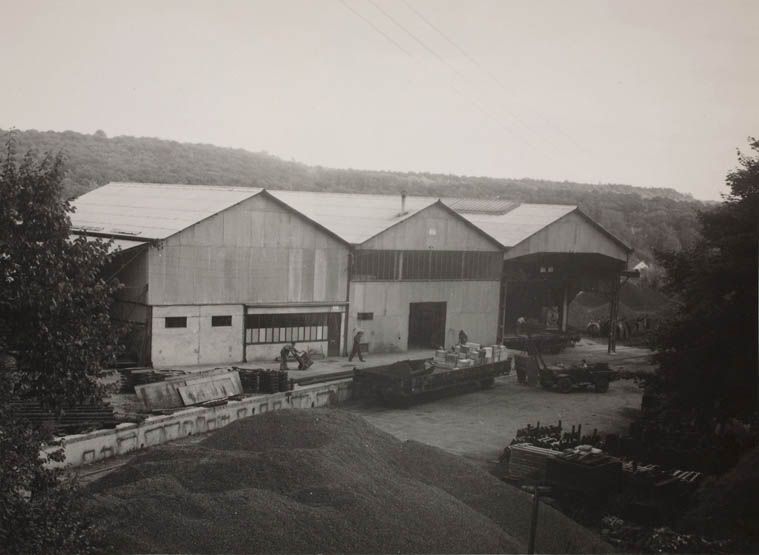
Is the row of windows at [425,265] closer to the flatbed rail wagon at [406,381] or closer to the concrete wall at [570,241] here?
the concrete wall at [570,241]

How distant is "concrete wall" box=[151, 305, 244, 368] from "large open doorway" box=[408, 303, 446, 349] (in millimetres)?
9378

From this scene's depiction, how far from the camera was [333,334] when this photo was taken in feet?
104

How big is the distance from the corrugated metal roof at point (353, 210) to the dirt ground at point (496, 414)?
28.3 ft

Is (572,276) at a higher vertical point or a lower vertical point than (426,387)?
higher

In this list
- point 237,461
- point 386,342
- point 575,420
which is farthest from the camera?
point 386,342

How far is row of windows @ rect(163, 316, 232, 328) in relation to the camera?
87.4ft

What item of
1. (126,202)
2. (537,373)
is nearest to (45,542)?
(537,373)

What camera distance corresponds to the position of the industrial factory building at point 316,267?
88.6 feet

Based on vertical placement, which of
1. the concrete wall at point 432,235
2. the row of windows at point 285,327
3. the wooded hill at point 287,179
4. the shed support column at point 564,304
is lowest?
the row of windows at point 285,327

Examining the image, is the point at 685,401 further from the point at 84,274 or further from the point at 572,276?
the point at 572,276

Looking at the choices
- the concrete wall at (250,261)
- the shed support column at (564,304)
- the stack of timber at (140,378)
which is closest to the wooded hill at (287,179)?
the shed support column at (564,304)

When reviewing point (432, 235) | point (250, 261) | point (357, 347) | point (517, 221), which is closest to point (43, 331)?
point (250, 261)

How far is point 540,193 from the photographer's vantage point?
93875mm

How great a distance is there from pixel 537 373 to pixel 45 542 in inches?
899
